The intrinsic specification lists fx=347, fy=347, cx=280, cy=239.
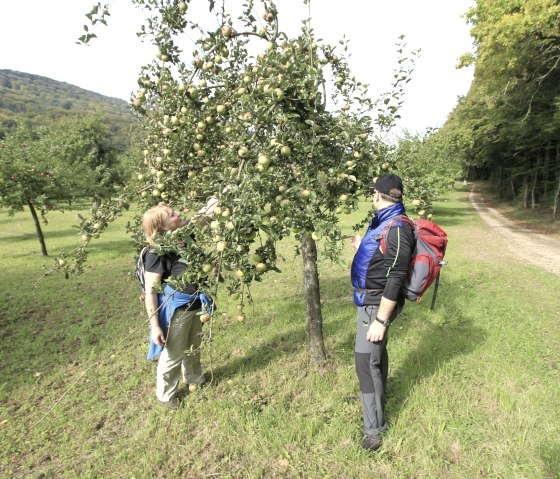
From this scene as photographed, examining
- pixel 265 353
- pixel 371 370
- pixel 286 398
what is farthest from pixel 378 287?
pixel 265 353

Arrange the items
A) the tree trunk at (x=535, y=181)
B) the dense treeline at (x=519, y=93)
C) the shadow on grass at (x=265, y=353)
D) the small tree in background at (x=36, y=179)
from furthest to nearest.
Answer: the tree trunk at (x=535, y=181) → the dense treeline at (x=519, y=93) → the small tree in background at (x=36, y=179) → the shadow on grass at (x=265, y=353)

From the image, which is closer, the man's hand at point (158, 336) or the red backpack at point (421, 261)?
the red backpack at point (421, 261)

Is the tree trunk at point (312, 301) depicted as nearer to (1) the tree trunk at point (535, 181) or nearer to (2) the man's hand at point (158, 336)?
(2) the man's hand at point (158, 336)

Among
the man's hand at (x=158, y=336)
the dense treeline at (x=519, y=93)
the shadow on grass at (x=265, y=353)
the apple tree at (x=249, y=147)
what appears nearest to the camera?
the apple tree at (x=249, y=147)

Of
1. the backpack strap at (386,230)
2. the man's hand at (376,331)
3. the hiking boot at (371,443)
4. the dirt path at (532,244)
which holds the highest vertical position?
the backpack strap at (386,230)

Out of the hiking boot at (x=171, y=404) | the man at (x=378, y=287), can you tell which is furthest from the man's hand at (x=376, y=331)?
the hiking boot at (x=171, y=404)

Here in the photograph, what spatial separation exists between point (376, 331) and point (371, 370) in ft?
1.41

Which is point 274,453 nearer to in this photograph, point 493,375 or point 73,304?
point 493,375

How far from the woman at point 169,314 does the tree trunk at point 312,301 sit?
51.1 inches

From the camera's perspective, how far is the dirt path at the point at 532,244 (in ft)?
33.0

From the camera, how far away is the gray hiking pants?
2949 millimetres

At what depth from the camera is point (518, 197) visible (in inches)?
987

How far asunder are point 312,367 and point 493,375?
6.81 ft

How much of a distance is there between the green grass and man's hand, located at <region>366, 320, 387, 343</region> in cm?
107
